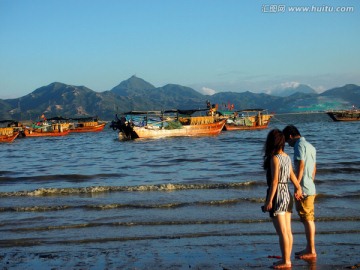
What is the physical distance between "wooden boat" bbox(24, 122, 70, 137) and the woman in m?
60.1

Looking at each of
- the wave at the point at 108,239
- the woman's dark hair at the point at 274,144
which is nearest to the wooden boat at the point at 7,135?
the wave at the point at 108,239

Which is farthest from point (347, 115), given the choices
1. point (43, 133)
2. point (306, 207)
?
point (306, 207)

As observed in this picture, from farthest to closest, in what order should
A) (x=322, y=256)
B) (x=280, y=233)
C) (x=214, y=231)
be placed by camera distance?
(x=214, y=231) < (x=322, y=256) < (x=280, y=233)

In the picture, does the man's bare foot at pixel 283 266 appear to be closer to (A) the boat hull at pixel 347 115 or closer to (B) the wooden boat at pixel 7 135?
(B) the wooden boat at pixel 7 135

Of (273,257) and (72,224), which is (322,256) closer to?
(273,257)

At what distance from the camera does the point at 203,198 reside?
12320mm

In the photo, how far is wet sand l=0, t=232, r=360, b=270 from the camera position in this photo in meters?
6.66

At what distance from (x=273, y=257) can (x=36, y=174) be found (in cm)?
1456

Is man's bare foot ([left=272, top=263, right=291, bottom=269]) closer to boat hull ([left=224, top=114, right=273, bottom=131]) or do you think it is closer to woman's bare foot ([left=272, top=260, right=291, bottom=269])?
woman's bare foot ([left=272, top=260, right=291, bottom=269])

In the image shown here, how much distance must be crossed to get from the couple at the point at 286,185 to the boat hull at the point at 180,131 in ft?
130

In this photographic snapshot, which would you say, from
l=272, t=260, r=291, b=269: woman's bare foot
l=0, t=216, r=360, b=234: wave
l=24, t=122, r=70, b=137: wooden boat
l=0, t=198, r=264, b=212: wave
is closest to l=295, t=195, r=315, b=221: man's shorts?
l=272, t=260, r=291, b=269: woman's bare foot

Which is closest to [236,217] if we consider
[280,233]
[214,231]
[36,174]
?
[214,231]

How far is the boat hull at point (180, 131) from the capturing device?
4638cm

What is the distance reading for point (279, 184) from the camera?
6.14 meters
